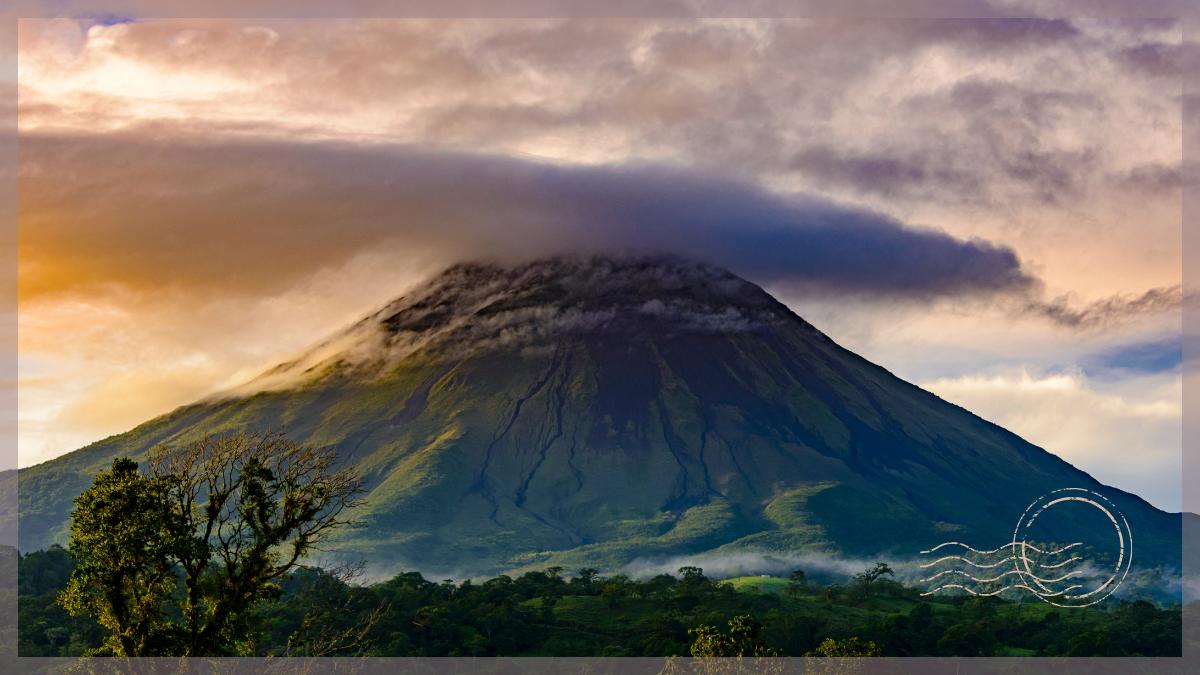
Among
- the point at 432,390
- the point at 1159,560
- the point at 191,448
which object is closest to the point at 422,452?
the point at 432,390

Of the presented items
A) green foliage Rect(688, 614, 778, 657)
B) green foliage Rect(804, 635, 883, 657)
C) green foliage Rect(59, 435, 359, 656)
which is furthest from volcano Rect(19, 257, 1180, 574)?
green foliage Rect(59, 435, 359, 656)

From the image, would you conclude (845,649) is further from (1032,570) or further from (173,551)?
(1032,570)

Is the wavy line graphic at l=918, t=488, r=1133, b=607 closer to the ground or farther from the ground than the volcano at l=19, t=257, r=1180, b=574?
closer to the ground

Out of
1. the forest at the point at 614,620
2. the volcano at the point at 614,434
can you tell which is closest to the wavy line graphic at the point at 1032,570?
the forest at the point at 614,620

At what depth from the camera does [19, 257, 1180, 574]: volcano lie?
14050 centimetres

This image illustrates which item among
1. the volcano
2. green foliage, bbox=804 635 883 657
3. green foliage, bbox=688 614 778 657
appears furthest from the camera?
the volcano

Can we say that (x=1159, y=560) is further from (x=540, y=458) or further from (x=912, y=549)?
(x=540, y=458)

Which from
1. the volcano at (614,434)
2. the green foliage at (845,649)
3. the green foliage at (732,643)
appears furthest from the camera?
the volcano at (614,434)

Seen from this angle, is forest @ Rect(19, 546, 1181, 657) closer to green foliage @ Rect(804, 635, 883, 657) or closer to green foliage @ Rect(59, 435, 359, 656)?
green foliage @ Rect(804, 635, 883, 657)

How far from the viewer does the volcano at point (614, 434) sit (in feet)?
461

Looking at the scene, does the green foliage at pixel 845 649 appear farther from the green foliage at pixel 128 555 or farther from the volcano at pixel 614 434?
the volcano at pixel 614 434

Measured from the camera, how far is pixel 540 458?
152 m

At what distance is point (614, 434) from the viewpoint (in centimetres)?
15662

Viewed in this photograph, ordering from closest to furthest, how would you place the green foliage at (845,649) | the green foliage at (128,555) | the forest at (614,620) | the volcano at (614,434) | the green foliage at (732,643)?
1. the green foliage at (128,555)
2. the green foliage at (732,643)
3. the green foliage at (845,649)
4. the forest at (614,620)
5. the volcano at (614,434)
